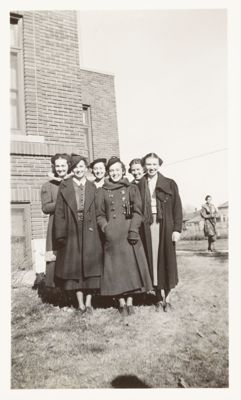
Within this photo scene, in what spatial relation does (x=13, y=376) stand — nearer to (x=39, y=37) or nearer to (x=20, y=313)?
(x=20, y=313)

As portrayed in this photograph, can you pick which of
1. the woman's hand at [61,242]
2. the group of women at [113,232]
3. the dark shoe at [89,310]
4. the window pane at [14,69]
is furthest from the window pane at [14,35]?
the dark shoe at [89,310]

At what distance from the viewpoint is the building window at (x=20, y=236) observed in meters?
3.59

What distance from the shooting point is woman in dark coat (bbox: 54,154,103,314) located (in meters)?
3.42

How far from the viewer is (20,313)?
3.49 meters

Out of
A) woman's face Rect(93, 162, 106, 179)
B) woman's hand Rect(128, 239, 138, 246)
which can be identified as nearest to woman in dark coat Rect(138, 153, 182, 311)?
woman's hand Rect(128, 239, 138, 246)

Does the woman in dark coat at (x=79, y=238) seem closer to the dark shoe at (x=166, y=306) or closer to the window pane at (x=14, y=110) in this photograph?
the dark shoe at (x=166, y=306)

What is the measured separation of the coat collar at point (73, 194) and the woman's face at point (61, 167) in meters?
0.10

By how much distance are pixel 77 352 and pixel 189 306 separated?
1.02 m

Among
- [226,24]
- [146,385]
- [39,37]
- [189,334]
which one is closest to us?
[146,385]

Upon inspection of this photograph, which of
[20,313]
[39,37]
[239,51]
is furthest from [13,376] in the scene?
[239,51]

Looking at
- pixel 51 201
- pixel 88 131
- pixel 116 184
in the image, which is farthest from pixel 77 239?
pixel 88 131

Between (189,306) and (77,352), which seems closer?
(77,352)

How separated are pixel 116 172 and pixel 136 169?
0.68ft

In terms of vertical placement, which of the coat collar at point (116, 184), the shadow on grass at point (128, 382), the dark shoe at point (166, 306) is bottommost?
the shadow on grass at point (128, 382)
